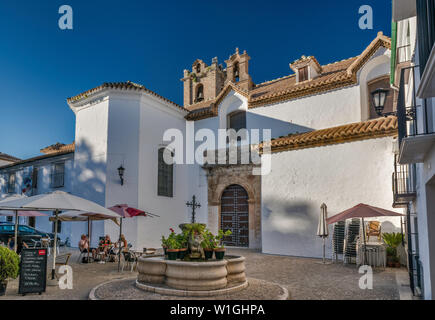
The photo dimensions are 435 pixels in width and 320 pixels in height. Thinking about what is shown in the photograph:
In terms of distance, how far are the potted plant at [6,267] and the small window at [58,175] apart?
41.0ft

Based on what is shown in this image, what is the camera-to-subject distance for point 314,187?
A: 13023 mm

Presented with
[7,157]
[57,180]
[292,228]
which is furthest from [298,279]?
[7,157]

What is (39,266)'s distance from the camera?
7.31 metres

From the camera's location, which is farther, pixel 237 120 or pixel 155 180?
pixel 237 120

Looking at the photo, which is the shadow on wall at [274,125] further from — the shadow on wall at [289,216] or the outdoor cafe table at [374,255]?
the outdoor cafe table at [374,255]

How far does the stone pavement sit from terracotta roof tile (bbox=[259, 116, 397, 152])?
175 inches

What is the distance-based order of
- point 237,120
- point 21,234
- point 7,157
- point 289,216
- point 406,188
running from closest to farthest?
point 406,188, point 289,216, point 21,234, point 237,120, point 7,157

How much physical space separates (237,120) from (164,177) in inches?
193

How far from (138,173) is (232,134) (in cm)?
537

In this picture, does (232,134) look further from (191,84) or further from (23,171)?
(23,171)

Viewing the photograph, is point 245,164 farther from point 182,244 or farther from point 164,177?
point 182,244

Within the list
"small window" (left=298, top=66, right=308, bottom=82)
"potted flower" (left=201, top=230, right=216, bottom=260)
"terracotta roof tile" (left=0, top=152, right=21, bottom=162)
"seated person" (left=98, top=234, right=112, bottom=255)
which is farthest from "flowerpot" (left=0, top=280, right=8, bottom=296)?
"terracotta roof tile" (left=0, top=152, right=21, bottom=162)

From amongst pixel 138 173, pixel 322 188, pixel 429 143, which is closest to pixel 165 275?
pixel 429 143

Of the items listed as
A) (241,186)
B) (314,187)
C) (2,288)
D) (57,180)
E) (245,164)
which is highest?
(245,164)
